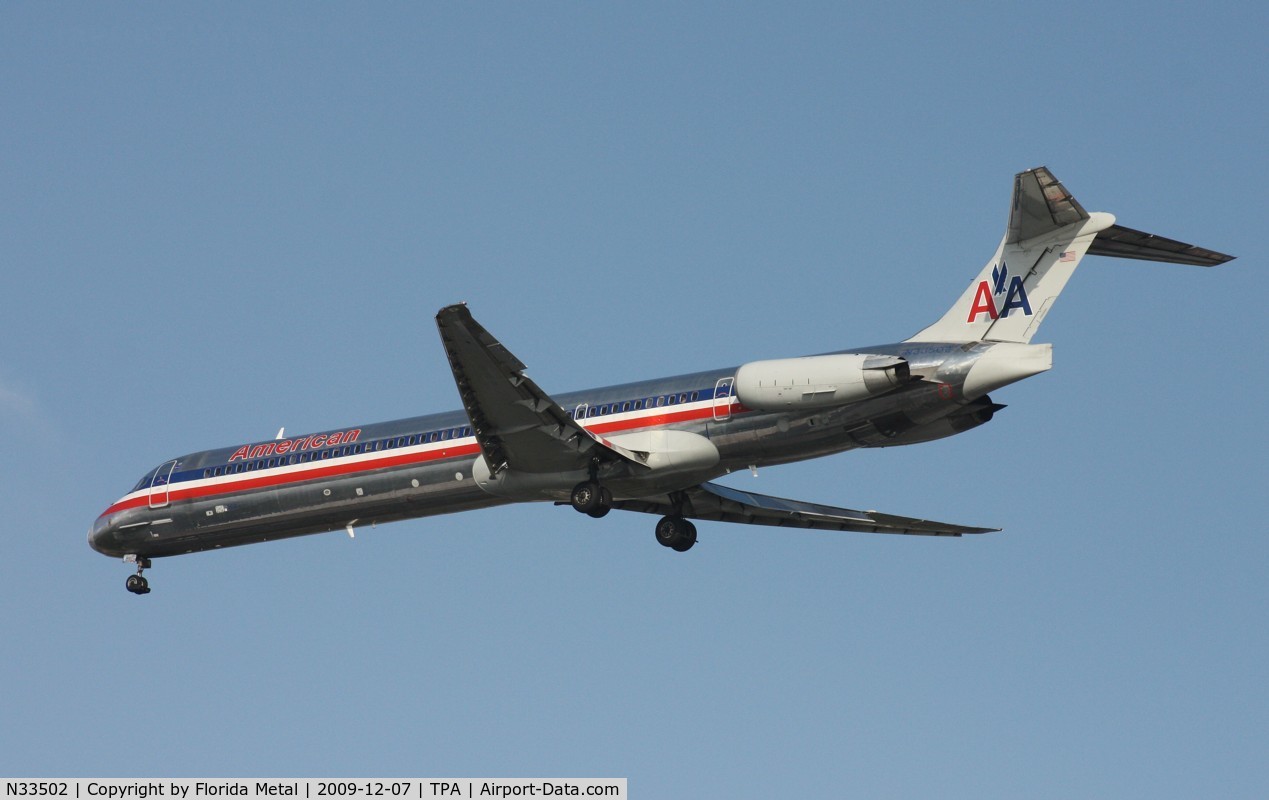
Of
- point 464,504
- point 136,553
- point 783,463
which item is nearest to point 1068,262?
point 783,463

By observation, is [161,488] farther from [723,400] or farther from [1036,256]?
[1036,256]

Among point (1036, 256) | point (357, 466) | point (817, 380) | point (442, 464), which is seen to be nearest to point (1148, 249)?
point (1036, 256)

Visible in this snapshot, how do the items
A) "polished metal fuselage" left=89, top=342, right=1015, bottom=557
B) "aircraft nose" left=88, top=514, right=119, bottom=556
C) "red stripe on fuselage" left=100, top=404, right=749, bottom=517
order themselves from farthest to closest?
"aircraft nose" left=88, top=514, right=119, bottom=556
"red stripe on fuselage" left=100, top=404, right=749, bottom=517
"polished metal fuselage" left=89, top=342, right=1015, bottom=557

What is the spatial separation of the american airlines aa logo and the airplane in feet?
0.09

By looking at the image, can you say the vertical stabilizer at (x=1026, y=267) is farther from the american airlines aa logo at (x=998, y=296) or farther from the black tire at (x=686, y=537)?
the black tire at (x=686, y=537)

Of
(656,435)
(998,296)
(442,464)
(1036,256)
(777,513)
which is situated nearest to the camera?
(1036,256)

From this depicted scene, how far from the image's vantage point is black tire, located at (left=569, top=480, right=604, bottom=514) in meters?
32.9

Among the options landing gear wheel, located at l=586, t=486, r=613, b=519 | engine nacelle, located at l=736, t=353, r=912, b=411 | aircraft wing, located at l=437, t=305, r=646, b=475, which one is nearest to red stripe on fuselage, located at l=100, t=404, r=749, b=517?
aircraft wing, located at l=437, t=305, r=646, b=475

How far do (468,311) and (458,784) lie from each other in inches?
313

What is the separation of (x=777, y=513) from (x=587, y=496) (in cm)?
653

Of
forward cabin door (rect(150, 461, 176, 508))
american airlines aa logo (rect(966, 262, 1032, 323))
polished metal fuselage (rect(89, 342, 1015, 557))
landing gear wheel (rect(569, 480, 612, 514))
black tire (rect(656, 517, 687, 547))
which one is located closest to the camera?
polished metal fuselage (rect(89, 342, 1015, 557))

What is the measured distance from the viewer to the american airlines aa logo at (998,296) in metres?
30.5

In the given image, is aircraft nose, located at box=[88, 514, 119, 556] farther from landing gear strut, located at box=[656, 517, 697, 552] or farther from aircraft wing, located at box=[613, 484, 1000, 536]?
landing gear strut, located at box=[656, 517, 697, 552]

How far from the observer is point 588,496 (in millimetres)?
32906
